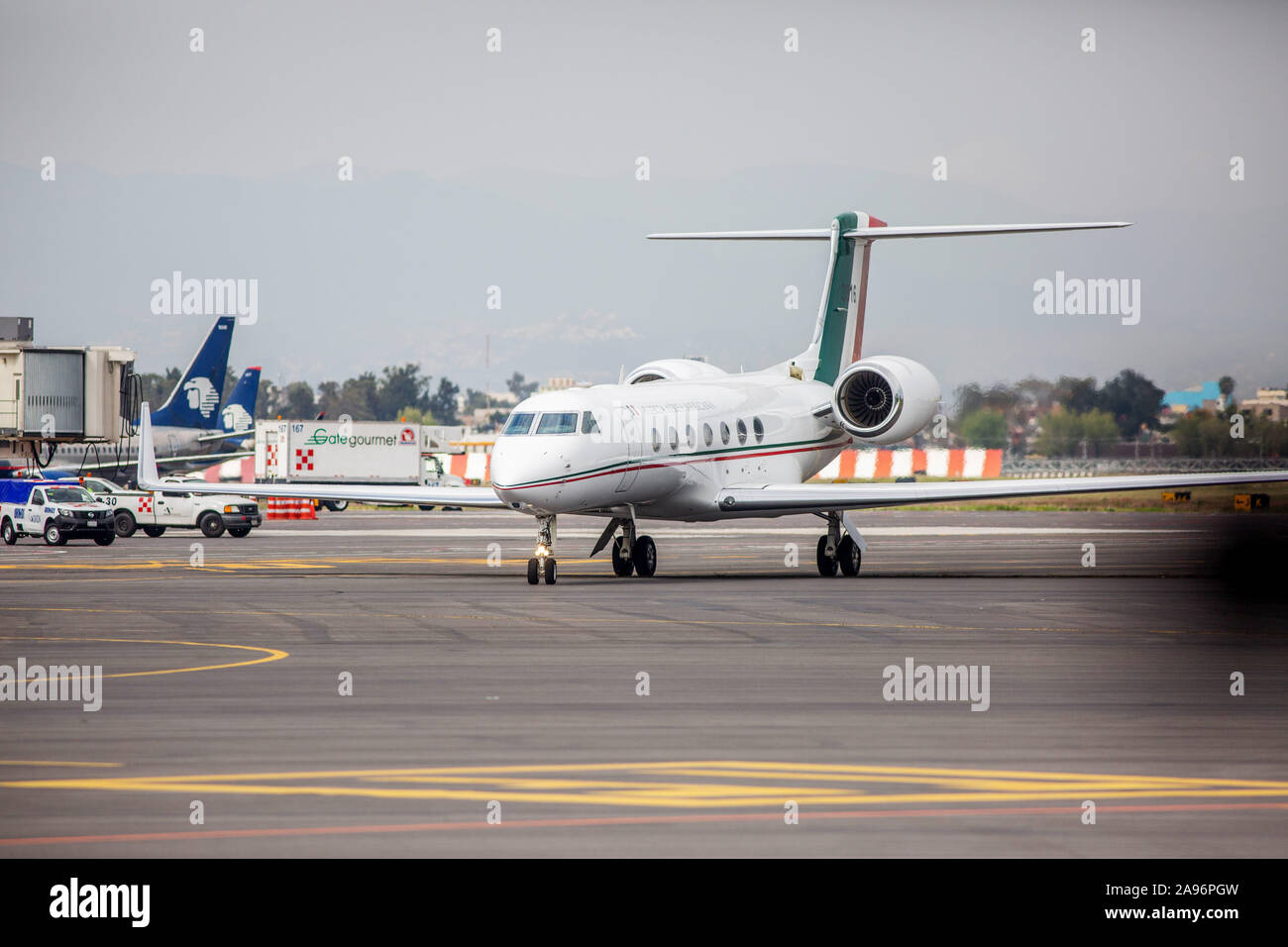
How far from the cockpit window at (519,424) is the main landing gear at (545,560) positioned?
1686 millimetres

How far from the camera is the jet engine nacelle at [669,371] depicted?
39.0 meters

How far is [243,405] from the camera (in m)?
88.0

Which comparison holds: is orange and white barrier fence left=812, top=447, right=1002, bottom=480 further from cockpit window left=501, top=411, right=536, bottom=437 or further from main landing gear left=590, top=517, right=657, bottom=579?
cockpit window left=501, top=411, right=536, bottom=437

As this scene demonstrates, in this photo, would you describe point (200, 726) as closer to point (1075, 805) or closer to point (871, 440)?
point (1075, 805)

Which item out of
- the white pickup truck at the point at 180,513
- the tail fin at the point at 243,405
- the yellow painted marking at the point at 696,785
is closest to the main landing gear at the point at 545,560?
the yellow painted marking at the point at 696,785

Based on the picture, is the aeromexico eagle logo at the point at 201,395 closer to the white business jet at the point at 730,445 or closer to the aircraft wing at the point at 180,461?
the aircraft wing at the point at 180,461

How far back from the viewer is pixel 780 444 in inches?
1468

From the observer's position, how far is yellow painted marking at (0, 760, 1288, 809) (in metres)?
10.6

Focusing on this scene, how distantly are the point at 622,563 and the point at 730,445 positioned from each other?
11.8ft

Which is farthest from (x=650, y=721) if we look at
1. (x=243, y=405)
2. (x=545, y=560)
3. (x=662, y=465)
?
(x=243, y=405)

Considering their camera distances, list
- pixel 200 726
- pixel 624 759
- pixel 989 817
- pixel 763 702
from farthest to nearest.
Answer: pixel 763 702, pixel 200 726, pixel 624 759, pixel 989 817
